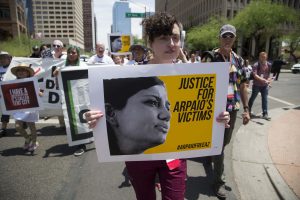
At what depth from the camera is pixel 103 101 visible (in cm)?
201

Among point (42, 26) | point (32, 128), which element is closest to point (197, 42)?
point (32, 128)

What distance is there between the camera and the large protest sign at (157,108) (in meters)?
2.00

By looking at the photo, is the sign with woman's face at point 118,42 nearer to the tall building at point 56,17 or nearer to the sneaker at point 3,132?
the sneaker at point 3,132

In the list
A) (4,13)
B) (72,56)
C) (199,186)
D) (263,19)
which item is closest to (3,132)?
(72,56)

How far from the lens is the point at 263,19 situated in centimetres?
4172

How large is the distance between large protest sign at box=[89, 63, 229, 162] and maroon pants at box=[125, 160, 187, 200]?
11cm

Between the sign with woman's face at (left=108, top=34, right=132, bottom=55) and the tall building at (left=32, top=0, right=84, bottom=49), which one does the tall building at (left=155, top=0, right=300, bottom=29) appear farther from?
the tall building at (left=32, top=0, right=84, bottom=49)

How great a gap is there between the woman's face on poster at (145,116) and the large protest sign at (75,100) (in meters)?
3.17

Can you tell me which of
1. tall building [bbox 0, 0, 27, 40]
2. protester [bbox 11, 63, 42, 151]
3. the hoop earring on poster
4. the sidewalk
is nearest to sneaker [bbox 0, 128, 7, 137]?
protester [bbox 11, 63, 42, 151]

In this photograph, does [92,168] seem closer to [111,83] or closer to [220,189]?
[220,189]

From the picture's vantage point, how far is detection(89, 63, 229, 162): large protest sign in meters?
2.00

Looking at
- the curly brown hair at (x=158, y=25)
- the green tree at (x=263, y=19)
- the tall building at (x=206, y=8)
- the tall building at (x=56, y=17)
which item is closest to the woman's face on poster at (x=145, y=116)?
the curly brown hair at (x=158, y=25)

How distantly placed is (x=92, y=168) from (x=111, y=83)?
2881mm

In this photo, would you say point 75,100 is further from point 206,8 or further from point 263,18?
point 206,8
